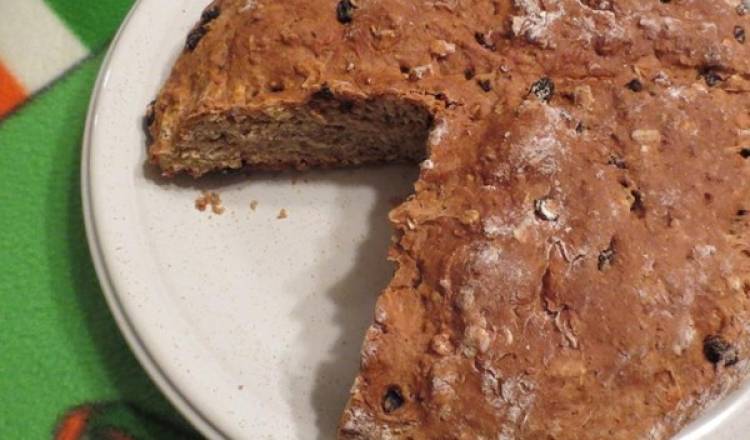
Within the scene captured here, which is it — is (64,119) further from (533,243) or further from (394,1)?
(533,243)

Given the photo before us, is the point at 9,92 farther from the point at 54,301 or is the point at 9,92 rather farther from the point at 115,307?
the point at 115,307

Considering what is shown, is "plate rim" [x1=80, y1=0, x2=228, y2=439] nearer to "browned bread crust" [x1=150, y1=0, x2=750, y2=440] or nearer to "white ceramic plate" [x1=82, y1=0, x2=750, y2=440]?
"white ceramic plate" [x1=82, y1=0, x2=750, y2=440]

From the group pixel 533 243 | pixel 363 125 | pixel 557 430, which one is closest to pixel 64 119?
pixel 363 125

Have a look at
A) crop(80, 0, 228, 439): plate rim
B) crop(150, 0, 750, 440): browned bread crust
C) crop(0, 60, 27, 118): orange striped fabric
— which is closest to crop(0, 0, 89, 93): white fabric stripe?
crop(0, 60, 27, 118): orange striped fabric

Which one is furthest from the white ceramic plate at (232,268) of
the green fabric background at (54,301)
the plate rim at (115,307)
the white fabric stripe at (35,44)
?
the white fabric stripe at (35,44)

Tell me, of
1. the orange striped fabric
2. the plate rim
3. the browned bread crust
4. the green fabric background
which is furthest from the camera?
the orange striped fabric
